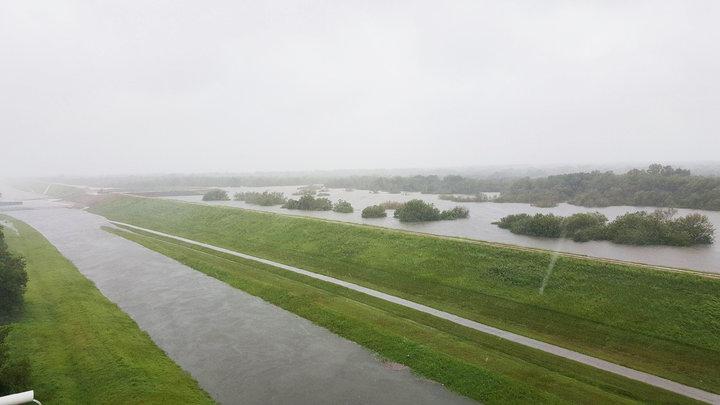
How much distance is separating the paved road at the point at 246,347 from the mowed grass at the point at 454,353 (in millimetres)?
1024

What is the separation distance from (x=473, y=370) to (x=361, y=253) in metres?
23.0

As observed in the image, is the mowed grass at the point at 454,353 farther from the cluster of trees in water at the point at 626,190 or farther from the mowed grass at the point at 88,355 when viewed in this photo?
the cluster of trees in water at the point at 626,190

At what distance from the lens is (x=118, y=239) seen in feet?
194

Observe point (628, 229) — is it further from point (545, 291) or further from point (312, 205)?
point (312, 205)

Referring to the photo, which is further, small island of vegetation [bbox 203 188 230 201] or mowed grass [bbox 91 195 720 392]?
small island of vegetation [bbox 203 188 230 201]

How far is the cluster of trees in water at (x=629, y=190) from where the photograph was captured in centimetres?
6638

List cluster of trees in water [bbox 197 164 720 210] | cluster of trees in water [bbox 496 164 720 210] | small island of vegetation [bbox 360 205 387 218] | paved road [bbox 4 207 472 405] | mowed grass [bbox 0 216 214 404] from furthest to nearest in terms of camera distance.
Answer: cluster of trees in water [bbox 197 164 720 210], cluster of trees in water [bbox 496 164 720 210], small island of vegetation [bbox 360 205 387 218], paved road [bbox 4 207 472 405], mowed grass [bbox 0 216 214 404]

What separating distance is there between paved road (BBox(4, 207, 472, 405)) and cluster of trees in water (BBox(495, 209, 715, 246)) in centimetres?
3105

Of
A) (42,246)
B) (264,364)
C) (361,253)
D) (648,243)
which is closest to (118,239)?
(42,246)

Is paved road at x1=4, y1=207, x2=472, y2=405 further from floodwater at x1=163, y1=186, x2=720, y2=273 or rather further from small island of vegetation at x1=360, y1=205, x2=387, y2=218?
small island of vegetation at x1=360, y1=205, x2=387, y2=218

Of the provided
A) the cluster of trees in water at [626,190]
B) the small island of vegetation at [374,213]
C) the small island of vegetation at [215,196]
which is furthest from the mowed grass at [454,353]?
the small island of vegetation at [215,196]

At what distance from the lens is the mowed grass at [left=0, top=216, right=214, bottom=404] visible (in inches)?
727

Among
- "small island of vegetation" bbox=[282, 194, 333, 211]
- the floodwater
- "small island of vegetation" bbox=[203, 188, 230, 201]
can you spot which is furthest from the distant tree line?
"small island of vegetation" bbox=[203, 188, 230, 201]

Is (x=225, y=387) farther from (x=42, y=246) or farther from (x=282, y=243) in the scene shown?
(x=42, y=246)
